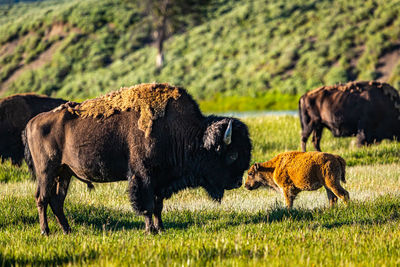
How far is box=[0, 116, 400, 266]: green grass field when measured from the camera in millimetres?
4605

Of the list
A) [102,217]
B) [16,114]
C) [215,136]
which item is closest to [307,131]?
[16,114]

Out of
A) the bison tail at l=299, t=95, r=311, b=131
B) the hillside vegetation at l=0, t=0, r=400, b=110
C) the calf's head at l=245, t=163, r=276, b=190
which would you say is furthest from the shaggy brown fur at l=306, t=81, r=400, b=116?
the hillside vegetation at l=0, t=0, r=400, b=110

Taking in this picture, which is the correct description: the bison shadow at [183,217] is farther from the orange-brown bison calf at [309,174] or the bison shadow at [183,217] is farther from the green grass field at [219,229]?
the orange-brown bison calf at [309,174]

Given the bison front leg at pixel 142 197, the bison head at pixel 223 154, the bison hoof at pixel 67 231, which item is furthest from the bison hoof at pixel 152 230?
the bison hoof at pixel 67 231

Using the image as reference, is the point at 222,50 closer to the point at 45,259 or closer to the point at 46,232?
the point at 46,232

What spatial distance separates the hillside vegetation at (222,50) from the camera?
119 ft

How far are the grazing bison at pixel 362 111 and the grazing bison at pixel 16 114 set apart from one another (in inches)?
291

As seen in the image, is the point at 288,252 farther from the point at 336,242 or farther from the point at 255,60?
the point at 255,60

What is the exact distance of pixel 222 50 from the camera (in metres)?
47.4

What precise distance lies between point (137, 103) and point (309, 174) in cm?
278

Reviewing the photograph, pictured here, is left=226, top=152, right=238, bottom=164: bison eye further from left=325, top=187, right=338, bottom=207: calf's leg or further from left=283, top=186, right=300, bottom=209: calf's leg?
A: left=325, top=187, right=338, bottom=207: calf's leg

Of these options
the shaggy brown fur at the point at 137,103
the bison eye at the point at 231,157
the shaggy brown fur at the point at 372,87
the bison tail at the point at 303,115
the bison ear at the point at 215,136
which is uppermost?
the shaggy brown fur at the point at 137,103

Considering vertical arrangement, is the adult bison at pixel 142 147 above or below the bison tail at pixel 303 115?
above

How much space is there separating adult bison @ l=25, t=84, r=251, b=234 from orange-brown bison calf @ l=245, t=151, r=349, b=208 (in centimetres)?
119
